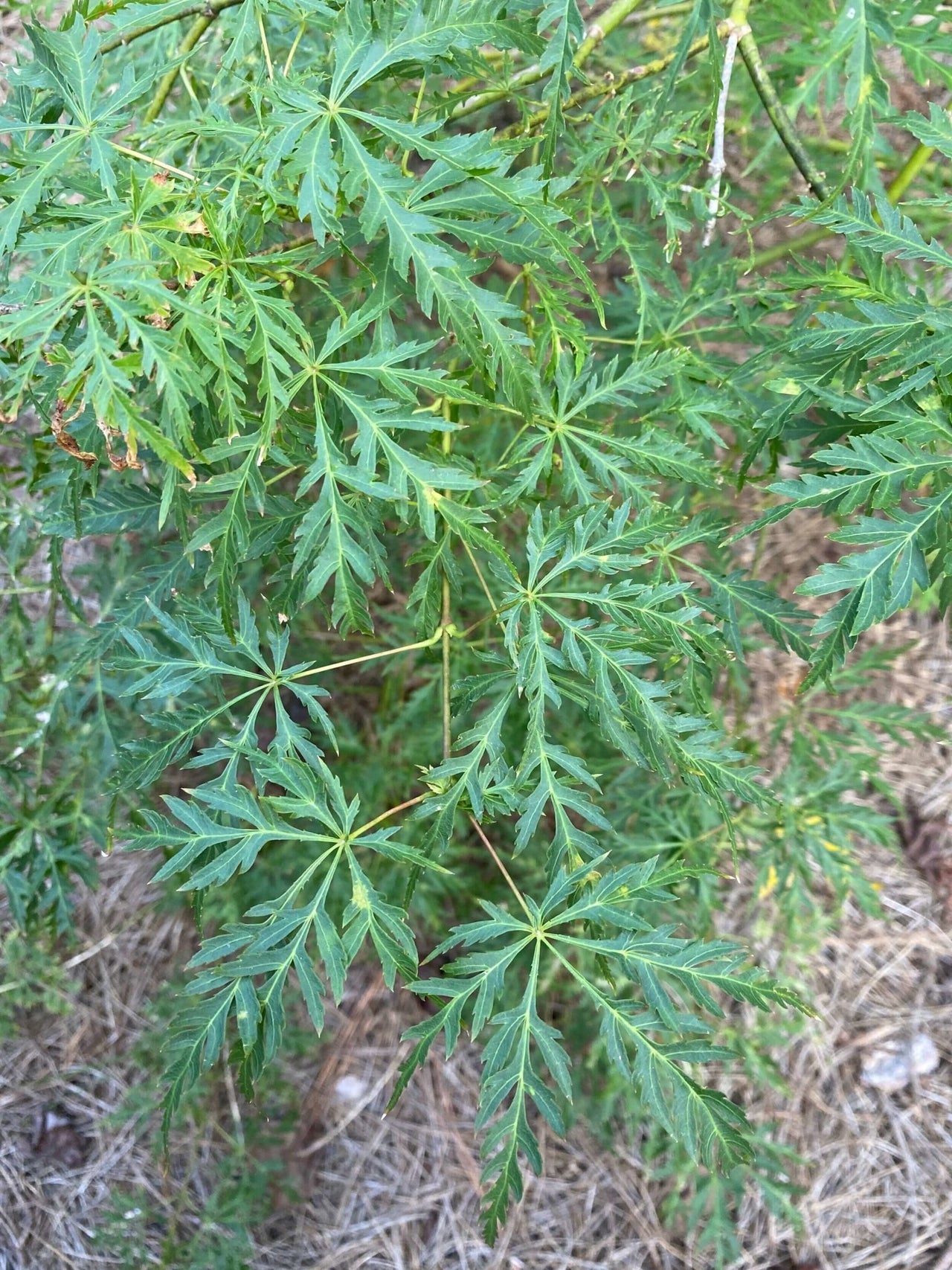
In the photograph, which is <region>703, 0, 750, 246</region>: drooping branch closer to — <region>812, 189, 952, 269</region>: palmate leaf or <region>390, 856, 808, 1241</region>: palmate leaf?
<region>812, 189, 952, 269</region>: palmate leaf

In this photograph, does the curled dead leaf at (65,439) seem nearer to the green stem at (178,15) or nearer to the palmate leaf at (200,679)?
the palmate leaf at (200,679)

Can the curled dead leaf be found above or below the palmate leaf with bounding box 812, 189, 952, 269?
below

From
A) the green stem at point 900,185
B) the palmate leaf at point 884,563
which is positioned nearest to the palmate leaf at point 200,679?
the palmate leaf at point 884,563

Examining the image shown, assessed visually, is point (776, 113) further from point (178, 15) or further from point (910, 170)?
point (910, 170)

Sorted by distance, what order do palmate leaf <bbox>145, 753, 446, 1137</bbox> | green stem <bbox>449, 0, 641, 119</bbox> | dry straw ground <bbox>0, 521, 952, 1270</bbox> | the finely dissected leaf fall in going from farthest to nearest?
dry straw ground <bbox>0, 521, 952, 1270</bbox>
green stem <bbox>449, 0, 641, 119</bbox>
palmate leaf <bbox>145, 753, 446, 1137</bbox>
the finely dissected leaf

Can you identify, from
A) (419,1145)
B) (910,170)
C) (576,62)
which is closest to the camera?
(576,62)

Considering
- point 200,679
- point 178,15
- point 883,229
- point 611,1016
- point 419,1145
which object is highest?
point 178,15

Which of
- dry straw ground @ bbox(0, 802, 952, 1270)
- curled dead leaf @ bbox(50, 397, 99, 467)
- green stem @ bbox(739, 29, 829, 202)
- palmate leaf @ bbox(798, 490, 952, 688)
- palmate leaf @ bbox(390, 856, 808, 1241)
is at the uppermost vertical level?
green stem @ bbox(739, 29, 829, 202)

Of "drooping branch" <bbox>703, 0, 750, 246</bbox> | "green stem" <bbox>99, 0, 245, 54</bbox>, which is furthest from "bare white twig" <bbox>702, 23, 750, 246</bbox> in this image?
"green stem" <bbox>99, 0, 245, 54</bbox>

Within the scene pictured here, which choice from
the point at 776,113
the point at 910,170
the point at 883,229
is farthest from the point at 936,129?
the point at 910,170

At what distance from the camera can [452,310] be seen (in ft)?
3.57

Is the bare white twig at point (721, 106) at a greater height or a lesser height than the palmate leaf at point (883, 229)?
greater

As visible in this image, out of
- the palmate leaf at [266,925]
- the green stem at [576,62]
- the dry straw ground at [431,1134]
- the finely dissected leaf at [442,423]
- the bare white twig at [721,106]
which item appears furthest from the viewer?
the dry straw ground at [431,1134]

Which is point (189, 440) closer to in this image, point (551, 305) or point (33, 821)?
point (551, 305)
